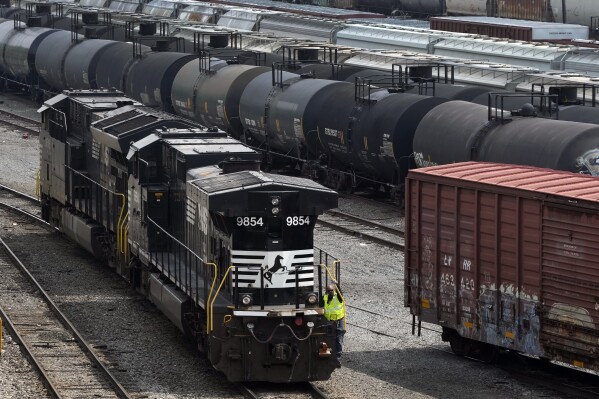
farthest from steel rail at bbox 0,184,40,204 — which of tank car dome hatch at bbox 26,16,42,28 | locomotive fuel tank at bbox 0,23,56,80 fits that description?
tank car dome hatch at bbox 26,16,42,28

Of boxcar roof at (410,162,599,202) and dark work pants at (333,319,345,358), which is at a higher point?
boxcar roof at (410,162,599,202)

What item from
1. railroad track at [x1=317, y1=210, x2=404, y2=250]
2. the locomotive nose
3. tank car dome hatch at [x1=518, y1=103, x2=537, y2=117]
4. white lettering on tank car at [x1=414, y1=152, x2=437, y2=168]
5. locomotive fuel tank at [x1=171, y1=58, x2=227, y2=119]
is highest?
tank car dome hatch at [x1=518, y1=103, x2=537, y2=117]

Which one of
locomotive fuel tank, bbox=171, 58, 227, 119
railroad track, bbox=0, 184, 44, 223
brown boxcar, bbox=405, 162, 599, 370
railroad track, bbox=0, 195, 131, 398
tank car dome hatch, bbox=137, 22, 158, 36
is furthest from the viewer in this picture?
tank car dome hatch, bbox=137, 22, 158, 36

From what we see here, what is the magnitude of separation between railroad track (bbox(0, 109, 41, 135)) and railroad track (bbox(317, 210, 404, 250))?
20.1m

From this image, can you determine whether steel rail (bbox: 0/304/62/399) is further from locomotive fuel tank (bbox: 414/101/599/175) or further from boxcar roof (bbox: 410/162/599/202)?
locomotive fuel tank (bbox: 414/101/599/175)

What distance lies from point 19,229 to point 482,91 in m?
12.6

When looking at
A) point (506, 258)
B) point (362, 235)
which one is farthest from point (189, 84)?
point (506, 258)

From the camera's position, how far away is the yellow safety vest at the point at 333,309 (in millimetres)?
17375

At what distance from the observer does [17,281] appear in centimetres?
2561

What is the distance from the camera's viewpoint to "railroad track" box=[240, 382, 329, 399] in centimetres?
1714

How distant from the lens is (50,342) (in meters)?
20.7

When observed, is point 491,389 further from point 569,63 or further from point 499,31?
point 499,31

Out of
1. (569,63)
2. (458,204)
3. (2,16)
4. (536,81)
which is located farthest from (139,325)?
Answer: (2,16)

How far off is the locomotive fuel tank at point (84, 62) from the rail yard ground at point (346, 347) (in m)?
21.8
